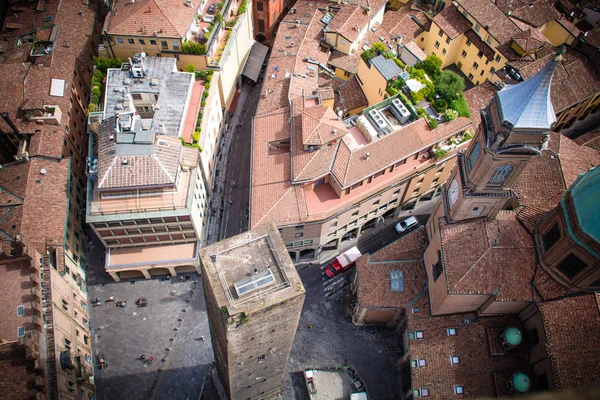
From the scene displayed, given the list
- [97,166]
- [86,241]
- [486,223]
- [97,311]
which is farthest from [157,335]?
[486,223]

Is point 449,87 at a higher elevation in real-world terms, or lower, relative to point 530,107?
higher

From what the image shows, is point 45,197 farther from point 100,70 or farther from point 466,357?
point 466,357

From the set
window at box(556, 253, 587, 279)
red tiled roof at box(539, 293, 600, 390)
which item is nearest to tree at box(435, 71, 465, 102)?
window at box(556, 253, 587, 279)

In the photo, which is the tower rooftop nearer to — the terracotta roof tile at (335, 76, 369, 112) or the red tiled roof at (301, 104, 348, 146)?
the red tiled roof at (301, 104, 348, 146)

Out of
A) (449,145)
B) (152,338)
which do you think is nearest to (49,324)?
(152,338)

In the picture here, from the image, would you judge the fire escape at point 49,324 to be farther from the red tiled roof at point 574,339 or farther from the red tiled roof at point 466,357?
the red tiled roof at point 574,339

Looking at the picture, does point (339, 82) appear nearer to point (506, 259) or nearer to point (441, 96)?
point (441, 96)
